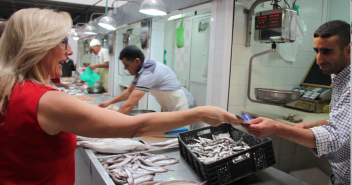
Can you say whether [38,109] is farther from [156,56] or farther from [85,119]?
[156,56]

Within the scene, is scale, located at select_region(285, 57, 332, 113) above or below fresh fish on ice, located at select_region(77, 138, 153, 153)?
above

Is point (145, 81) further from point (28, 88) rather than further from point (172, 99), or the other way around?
point (28, 88)

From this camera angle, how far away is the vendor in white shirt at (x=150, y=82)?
3067mm

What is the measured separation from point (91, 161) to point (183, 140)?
0.71 metres

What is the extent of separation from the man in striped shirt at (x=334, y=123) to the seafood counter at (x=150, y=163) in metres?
0.26

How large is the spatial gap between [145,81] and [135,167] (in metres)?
1.62

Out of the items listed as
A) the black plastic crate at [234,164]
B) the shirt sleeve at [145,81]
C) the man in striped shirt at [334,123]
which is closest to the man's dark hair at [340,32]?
the man in striped shirt at [334,123]

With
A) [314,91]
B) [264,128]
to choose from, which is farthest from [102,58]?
[264,128]

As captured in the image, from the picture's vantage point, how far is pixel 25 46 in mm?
1005

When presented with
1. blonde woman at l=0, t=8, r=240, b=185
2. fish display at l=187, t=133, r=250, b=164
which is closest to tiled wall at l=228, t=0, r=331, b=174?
fish display at l=187, t=133, r=250, b=164

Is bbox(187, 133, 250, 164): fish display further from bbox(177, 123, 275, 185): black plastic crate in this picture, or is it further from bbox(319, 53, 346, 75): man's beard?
bbox(319, 53, 346, 75): man's beard

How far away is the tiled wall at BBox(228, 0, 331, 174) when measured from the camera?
300cm

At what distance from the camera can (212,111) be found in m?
1.33

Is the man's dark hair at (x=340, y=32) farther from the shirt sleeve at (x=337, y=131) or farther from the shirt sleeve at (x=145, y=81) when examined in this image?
the shirt sleeve at (x=145, y=81)
